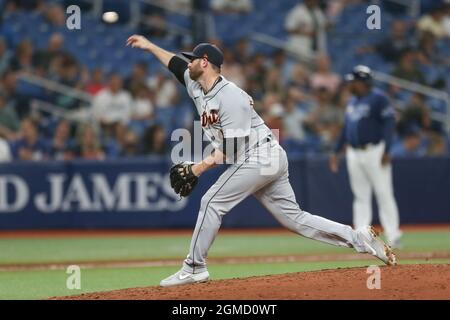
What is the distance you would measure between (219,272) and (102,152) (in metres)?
6.31

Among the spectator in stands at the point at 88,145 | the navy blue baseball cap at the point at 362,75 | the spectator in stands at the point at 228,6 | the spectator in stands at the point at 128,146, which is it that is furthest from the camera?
the spectator in stands at the point at 228,6

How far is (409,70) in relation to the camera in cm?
1714

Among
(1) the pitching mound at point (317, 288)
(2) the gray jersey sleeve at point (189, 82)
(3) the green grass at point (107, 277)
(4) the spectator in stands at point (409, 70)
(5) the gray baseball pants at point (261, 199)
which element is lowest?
(3) the green grass at point (107, 277)

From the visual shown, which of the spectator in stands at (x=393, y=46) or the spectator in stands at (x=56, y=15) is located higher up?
the spectator in stands at (x=56, y=15)

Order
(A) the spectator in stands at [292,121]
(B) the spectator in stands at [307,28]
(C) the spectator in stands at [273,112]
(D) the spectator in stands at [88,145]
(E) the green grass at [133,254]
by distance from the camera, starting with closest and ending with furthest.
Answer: (E) the green grass at [133,254]
(C) the spectator in stands at [273,112]
(D) the spectator in stands at [88,145]
(A) the spectator in stands at [292,121]
(B) the spectator in stands at [307,28]

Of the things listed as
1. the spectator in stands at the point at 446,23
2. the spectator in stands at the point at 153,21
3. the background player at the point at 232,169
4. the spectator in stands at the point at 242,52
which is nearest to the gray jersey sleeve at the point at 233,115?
the background player at the point at 232,169

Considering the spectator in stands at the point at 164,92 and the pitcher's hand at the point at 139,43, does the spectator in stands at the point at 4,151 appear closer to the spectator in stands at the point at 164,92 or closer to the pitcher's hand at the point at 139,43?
the spectator in stands at the point at 164,92

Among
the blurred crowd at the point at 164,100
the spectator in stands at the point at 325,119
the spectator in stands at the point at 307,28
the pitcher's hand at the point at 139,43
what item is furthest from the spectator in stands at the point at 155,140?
the pitcher's hand at the point at 139,43

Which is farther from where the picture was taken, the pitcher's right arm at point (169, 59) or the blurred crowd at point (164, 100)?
the blurred crowd at point (164, 100)

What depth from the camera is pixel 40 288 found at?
8703mm

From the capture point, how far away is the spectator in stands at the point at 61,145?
15359mm

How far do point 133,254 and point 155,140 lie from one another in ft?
12.2
